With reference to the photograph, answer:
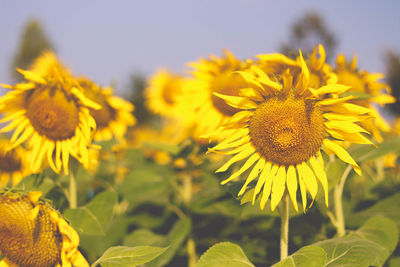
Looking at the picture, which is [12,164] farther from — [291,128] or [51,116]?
[291,128]

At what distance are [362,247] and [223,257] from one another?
1.69ft

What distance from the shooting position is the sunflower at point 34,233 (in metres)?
1.47

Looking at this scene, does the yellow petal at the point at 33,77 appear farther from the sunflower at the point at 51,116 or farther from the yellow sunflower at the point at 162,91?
the yellow sunflower at the point at 162,91

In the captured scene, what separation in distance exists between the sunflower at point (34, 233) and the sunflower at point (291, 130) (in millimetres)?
589

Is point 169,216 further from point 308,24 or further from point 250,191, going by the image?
point 308,24

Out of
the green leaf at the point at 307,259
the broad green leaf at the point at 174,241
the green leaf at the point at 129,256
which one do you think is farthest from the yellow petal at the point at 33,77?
the green leaf at the point at 307,259

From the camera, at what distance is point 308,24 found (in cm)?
2308

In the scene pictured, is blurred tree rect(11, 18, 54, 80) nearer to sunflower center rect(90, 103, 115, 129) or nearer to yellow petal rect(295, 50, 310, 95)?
sunflower center rect(90, 103, 115, 129)

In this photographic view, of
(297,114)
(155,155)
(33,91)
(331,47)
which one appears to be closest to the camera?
(297,114)

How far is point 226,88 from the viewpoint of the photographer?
7.52 feet

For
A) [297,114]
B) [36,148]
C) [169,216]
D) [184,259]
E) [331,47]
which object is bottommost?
[184,259]

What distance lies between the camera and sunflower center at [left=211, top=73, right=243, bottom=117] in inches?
85.7

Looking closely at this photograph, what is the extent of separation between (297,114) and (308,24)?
23.0 metres

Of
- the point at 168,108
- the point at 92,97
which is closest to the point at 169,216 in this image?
the point at 92,97
